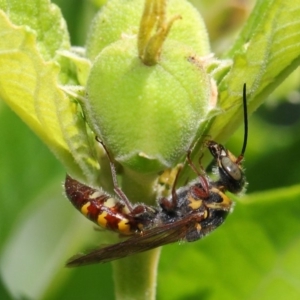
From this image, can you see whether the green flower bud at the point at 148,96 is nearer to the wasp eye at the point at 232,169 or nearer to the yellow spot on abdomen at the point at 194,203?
the wasp eye at the point at 232,169

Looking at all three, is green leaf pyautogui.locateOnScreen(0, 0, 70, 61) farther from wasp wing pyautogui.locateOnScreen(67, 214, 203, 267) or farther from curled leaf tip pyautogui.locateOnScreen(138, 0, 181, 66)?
wasp wing pyautogui.locateOnScreen(67, 214, 203, 267)

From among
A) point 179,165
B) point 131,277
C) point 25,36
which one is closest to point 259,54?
point 179,165

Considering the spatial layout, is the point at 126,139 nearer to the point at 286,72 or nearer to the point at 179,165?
the point at 179,165

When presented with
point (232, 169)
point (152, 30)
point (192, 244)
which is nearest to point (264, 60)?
point (152, 30)

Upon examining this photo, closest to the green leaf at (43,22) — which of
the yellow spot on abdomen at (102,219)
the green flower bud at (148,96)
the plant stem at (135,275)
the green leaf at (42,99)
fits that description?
the green leaf at (42,99)

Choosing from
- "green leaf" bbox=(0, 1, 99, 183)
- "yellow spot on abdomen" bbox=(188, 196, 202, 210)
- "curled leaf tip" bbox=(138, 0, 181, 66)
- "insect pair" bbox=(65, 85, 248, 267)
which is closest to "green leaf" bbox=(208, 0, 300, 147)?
"insect pair" bbox=(65, 85, 248, 267)

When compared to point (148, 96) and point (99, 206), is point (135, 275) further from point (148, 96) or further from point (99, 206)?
point (148, 96)
